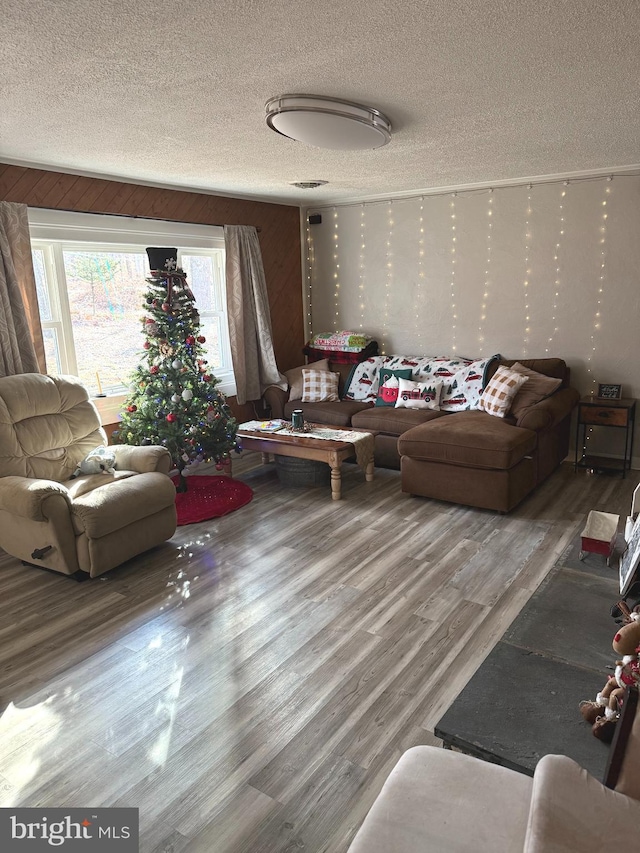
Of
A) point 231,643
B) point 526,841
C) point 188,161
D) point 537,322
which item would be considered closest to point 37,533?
point 231,643

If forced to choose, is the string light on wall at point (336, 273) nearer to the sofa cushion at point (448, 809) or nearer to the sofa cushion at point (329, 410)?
the sofa cushion at point (329, 410)

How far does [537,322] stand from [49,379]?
403cm

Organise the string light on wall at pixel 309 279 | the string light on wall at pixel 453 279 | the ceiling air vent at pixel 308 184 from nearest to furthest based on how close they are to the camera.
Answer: the ceiling air vent at pixel 308 184
the string light on wall at pixel 453 279
the string light on wall at pixel 309 279

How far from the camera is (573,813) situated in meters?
1.16

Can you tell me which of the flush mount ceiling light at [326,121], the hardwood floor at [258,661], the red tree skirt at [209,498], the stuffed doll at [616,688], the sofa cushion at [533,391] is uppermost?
the flush mount ceiling light at [326,121]

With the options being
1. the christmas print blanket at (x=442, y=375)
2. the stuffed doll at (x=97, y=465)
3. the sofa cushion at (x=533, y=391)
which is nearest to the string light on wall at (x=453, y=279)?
the christmas print blanket at (x=442, y=375)

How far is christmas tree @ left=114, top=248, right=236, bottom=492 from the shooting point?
4535 millimetres

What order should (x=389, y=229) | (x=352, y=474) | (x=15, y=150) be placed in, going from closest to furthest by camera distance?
(x=15, y=150), (x=352, y=474), (x=389, y=229)

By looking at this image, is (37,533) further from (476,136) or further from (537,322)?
(537,322)

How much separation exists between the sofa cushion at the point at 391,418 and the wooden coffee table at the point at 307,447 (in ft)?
0.47

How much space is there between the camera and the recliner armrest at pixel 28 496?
10.7 ft

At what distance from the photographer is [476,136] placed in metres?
3.57

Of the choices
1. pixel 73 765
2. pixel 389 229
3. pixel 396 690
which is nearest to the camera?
pixel 73 765

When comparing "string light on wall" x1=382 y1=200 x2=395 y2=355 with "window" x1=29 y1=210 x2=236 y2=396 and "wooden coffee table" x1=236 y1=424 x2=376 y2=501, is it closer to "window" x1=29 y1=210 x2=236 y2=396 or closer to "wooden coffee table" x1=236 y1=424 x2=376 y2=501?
"wooden coffee table" x1=236 y1=424 x2=376 y2=501
